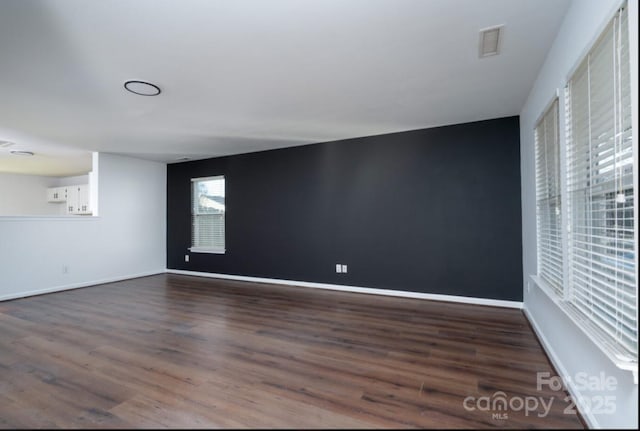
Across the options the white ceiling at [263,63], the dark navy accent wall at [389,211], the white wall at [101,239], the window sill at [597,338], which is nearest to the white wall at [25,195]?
the white wall at [101,239]

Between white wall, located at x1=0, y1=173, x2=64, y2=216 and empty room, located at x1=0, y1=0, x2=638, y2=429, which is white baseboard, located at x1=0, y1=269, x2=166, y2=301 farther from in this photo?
white wall, located at x1=0, y1=173, x2=64, y2=216

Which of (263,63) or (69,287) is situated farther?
(69,287)

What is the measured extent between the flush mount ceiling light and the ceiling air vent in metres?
2.76

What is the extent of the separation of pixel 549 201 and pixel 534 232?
0.69 meters

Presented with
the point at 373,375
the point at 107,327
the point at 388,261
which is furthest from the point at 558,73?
the point at 107,327

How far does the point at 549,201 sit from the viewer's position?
8.72 ft

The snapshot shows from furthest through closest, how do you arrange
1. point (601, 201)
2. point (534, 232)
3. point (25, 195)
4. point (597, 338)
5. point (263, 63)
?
point (25, 195), point (534, 232), point (263, 63), point (601, 201), point (597, 338)

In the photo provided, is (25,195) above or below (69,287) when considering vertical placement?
above

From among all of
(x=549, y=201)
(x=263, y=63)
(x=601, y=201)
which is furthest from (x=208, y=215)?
(x=601, y=201)

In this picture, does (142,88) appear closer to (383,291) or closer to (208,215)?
(208,215)

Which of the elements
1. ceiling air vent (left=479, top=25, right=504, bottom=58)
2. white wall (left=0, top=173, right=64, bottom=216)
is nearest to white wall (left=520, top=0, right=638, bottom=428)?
ceiling air vent (left=479, top=25, right=504, bottom=58)

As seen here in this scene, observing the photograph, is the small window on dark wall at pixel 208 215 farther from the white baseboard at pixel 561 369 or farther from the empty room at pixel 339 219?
the white baseboard at pixel 561 369

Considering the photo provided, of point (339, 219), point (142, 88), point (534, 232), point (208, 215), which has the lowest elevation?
point (534, 232)

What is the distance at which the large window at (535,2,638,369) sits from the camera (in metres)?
1.36
